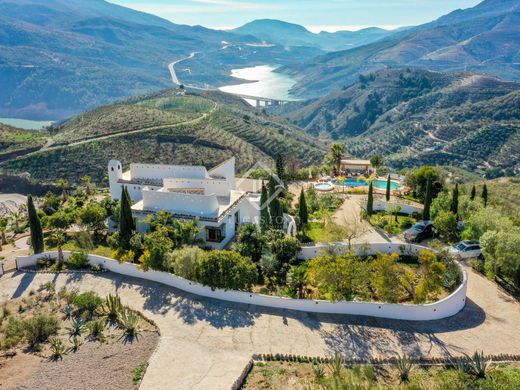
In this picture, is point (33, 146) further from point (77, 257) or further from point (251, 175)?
point (77, 257)

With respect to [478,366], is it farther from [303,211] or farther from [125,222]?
[125,222]

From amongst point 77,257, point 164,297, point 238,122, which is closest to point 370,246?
point 164,297

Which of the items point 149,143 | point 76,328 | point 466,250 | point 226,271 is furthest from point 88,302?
point 149,143

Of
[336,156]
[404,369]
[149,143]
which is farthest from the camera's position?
[149,143]

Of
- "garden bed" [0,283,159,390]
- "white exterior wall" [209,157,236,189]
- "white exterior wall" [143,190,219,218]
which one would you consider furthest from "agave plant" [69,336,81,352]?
"white exterior wall" [209,157,236,189]

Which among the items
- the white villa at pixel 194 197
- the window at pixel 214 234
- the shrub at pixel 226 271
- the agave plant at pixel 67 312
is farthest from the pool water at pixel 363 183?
the agave plant at pixel 67 312

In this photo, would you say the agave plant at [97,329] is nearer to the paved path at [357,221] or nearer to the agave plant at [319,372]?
the agave plant at [319,372]

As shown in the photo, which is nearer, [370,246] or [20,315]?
[20,315]
